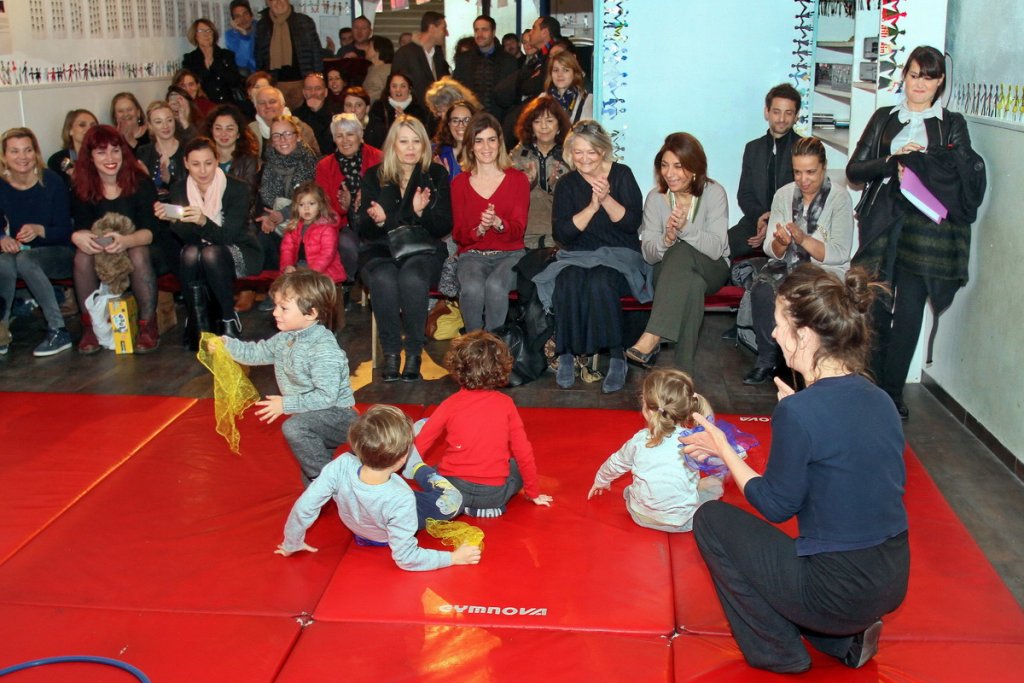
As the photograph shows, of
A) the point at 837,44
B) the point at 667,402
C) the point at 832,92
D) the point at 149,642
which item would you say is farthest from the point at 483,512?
the point at 837,44

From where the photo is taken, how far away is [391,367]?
5836 mm

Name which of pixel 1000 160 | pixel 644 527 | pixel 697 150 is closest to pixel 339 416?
pixel 644 527

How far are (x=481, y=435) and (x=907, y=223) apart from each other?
2.58m

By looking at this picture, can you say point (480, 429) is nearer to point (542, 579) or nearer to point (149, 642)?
point (542, 579)

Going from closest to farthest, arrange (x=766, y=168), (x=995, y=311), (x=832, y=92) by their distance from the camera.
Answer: (x=995, y=311), (x=766, y=168), (x=832, y=92)

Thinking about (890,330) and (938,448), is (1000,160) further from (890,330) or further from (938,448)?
(938,448)

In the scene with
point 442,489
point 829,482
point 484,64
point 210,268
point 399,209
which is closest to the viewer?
point 829,482

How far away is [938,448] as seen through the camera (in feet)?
15.9

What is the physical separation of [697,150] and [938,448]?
1.96m

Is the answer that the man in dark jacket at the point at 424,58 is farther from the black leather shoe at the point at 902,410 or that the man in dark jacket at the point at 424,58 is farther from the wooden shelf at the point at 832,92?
the black leather shoe at the point at 902,410

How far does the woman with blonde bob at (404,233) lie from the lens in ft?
19.2

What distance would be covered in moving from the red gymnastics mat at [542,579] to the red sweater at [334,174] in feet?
10.1

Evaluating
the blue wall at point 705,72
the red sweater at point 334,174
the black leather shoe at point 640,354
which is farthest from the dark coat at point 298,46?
the black leather shoe at point 640,354

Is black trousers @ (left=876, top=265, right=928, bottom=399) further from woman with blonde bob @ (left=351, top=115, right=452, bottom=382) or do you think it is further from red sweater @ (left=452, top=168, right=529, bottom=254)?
woman with blonde bob @ (left=351, top=115, right=452, bottom=382)
